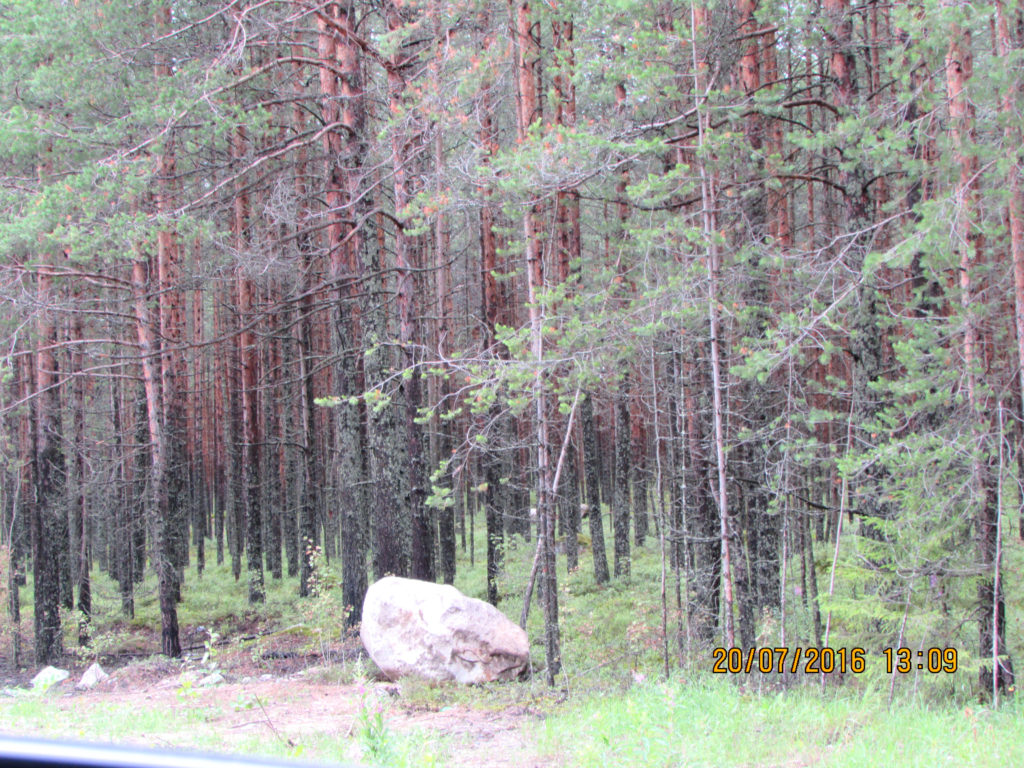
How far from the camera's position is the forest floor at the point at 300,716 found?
19.2 ft

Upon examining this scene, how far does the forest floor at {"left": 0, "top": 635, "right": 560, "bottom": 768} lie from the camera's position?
5.84m

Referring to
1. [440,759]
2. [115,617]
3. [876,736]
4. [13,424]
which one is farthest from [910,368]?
[13,424]

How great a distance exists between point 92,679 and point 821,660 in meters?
10.8

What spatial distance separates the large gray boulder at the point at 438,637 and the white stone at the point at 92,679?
4881mm

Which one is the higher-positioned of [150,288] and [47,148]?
[47,148]

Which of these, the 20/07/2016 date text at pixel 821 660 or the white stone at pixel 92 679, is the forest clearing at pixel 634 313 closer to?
the 20/07/2016 date text at pixel 821 660

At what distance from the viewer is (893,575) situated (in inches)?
340

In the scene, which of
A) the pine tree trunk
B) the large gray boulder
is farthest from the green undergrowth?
the pine tree trunk

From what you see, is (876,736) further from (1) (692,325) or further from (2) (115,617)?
(2) (115,617)

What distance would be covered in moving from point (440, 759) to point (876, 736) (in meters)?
3.18

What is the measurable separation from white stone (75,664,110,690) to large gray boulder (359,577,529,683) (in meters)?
4.88
